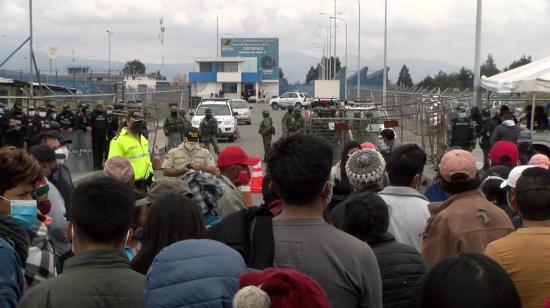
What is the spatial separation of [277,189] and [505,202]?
10.5 feet

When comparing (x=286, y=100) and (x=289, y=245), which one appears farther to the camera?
(x=286, y=100)

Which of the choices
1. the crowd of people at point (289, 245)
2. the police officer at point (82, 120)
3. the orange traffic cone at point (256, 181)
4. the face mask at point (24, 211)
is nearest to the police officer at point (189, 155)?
the orange traffic cone at point (256, 181)

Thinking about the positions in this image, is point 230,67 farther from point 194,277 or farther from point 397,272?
point 194,277

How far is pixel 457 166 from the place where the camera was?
485 cm

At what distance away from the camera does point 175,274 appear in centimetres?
276

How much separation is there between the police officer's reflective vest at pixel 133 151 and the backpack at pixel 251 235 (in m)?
6.15

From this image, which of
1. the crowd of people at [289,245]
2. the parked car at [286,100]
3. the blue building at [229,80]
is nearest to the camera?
the crowd of people at [289,245]

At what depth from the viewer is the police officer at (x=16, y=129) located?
17891 millimetres

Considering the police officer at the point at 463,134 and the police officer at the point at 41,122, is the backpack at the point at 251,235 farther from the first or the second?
the police officer at the point at 41,122

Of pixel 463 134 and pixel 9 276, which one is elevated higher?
pixel 9 276

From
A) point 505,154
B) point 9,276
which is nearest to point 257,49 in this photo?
point 505,154

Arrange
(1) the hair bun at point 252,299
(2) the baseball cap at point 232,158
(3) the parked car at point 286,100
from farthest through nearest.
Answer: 1. (3) the parked car at point 286,100
2. (2) the baseball cap at point 232,158
3. (1) the hair bun at point 252,299

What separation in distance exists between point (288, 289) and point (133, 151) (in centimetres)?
751

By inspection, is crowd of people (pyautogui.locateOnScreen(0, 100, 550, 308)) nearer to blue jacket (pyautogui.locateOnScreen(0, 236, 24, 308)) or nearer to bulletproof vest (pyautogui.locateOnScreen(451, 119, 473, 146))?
blue jacket (pyautogui.locateOnScreen(0, 236, 24, 308))
